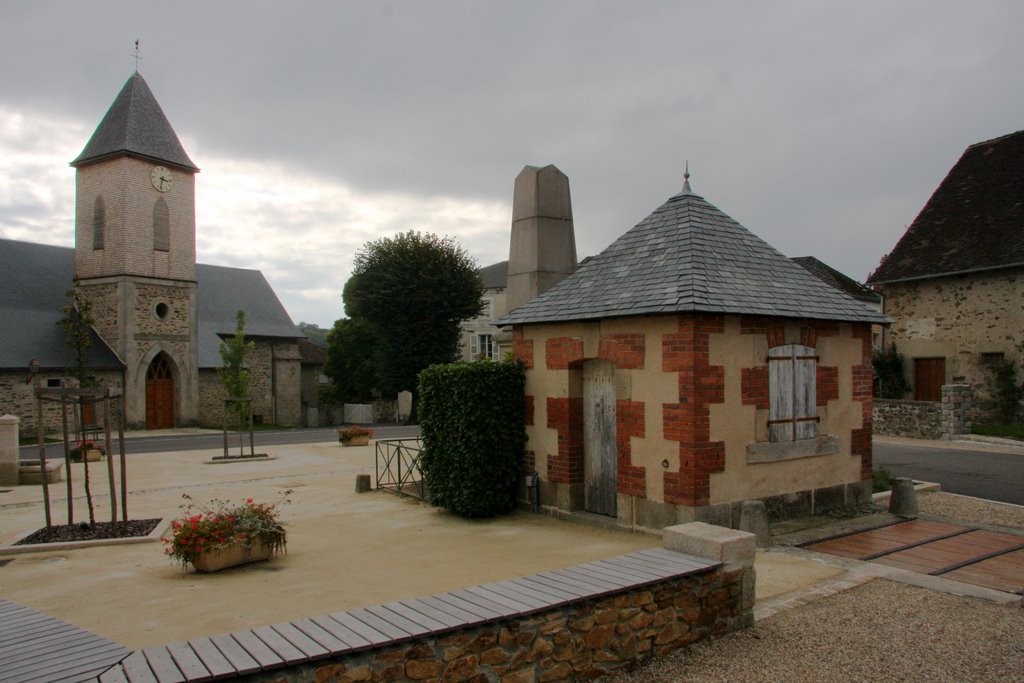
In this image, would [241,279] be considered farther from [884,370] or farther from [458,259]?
[884,370]

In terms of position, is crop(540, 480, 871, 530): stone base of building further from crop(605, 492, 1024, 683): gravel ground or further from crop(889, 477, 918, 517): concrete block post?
crop(605, 492, 1024, 683): gravel ground

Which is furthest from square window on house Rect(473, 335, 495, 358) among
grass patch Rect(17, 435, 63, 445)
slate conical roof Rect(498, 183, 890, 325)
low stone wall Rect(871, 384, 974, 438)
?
slate conical roof Rect(498, 183, 890, 325)

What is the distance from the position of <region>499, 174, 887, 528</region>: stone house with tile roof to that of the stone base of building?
2cm

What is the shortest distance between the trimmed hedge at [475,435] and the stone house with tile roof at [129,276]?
2289 cm

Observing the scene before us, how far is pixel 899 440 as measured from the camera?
20375 mm

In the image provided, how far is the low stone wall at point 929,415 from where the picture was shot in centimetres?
1945

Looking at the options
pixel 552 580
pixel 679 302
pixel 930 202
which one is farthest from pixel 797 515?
pixel 930 202

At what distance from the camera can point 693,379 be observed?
808 centimetres

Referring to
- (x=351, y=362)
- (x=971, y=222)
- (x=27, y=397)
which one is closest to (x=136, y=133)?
(x=27, y=397)

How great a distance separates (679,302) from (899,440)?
15636 mm

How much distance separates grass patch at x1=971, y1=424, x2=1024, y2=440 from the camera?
61.7 feet

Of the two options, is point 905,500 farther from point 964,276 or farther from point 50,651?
point 964,276

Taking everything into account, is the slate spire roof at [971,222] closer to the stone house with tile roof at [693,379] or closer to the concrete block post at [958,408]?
the concrete block post at [958,408]

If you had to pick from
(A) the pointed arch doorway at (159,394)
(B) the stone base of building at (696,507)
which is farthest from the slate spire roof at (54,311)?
(B) the stone base of building at (696,507)
